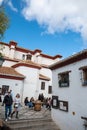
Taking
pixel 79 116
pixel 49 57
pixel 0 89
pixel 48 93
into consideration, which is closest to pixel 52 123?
pixel 79 116

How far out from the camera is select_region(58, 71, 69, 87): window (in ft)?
40.3

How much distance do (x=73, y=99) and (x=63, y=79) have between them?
7.30ft

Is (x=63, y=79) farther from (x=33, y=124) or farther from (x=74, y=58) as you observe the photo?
(x=33, y=124)

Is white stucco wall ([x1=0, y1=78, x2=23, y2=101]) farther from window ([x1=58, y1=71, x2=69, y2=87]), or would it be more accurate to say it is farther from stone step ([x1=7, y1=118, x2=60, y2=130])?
window ([x1=58, y1=71, x2=69, y2=87])

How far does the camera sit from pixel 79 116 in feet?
33.9

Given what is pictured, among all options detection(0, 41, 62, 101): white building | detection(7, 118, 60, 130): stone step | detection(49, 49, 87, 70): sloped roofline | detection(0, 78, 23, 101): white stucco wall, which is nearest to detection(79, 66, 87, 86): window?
detection(49, 49, 87, 70): sloped roofline

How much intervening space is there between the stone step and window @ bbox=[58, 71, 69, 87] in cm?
324

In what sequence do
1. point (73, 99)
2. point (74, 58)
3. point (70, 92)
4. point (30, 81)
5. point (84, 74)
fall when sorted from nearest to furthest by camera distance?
point (84, 74) < point (73, 99) < point (74, 58) < point (70, 92) < point (30, 81)

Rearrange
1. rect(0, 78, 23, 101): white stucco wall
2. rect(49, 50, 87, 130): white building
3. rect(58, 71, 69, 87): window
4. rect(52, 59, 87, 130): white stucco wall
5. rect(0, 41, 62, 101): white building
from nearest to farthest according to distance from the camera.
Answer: rect(52, 59, 87, 130): white stucco wall → rect(49, 50, 87, 130): white building → rect(58, 71, 69, 87): window → rect(0, 78, 23, 101): white stucco wall → rect(0, 41, 62, 101): white building

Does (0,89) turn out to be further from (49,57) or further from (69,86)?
(49,57)

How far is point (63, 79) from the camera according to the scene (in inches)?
510

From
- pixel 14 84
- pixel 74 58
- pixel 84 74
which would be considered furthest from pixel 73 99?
pixel 14 84

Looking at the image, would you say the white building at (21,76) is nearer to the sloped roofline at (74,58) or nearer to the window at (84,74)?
the sloped roofline at (74,58)

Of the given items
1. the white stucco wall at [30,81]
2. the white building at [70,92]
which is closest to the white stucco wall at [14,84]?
the white stucco wall at [30,81]
